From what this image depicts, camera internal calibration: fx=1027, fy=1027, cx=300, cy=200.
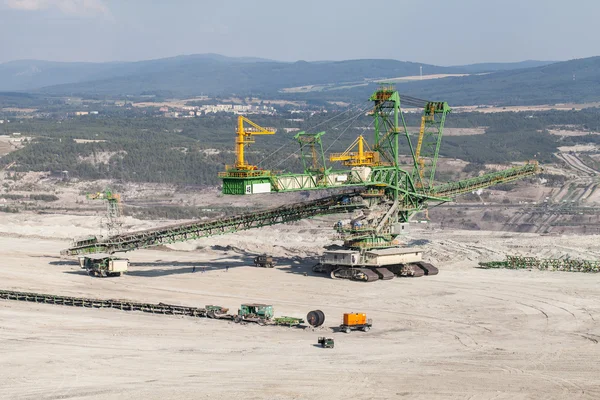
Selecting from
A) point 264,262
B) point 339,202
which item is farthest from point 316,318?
point 264,262

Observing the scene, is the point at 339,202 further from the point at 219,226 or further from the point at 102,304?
the point at 102,304

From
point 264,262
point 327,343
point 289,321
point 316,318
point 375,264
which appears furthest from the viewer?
point 264,262

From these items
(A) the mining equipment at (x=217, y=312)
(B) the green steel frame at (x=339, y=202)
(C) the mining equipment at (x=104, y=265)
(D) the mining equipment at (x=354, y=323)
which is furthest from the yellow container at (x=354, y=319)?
(C) the mining equipment at (x=104, y=265)

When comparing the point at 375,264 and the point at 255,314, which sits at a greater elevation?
the point at 255,314

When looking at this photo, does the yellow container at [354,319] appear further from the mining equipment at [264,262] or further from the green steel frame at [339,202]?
the mining equipment at [264,262]

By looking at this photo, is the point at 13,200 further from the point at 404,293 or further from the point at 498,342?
the point at 498,342

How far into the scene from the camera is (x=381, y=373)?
4469cm

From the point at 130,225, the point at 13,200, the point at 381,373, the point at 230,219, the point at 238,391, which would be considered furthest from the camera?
the point at 13,200

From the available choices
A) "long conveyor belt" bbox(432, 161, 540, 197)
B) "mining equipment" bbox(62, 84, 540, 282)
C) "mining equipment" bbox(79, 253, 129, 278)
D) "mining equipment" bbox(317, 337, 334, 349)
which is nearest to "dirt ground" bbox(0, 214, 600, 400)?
"mining equipment" bbox(317, 337, 334, 349)

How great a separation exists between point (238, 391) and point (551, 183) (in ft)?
331

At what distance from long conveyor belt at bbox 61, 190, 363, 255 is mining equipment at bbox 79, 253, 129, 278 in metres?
1.33

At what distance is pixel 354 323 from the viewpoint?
175 feet

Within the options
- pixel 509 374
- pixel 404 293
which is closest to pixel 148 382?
pixel 509 374

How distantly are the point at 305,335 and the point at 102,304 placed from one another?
47.1 feet
